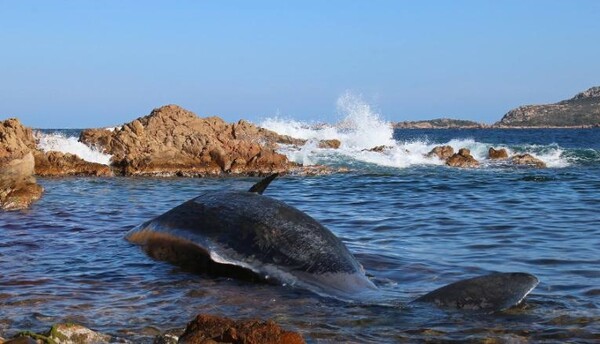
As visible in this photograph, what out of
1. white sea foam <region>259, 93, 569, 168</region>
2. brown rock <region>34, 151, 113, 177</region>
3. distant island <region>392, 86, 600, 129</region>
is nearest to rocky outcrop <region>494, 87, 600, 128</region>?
distant island <region>392, 86, 600, 129</region>

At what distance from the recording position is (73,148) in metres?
23.8

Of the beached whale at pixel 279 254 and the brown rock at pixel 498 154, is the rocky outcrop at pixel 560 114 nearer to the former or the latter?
the brown rock at pixel 498 154

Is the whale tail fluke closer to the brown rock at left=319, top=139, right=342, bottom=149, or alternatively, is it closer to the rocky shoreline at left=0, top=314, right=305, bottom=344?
the rocky shoreline at left=0, top=314, right=305, bottom=344

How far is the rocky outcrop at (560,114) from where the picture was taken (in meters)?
147

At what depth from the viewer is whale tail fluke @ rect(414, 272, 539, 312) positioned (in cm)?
496

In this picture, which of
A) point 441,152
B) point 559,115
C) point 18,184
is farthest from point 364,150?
point 559,115

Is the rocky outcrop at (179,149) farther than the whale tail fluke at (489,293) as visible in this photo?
Yes

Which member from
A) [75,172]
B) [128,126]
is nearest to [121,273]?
[75,172]

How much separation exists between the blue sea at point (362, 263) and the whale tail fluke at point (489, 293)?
0.26ft

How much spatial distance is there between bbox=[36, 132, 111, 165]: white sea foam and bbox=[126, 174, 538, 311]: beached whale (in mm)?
16837

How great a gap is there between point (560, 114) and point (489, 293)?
512 feet

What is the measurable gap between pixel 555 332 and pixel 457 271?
7.10 ft

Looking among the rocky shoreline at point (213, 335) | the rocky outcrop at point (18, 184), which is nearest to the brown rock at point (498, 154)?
the rocky outcrop at point (18, 184)

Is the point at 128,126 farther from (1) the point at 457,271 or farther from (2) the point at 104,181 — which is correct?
(1) the point at 457,271
